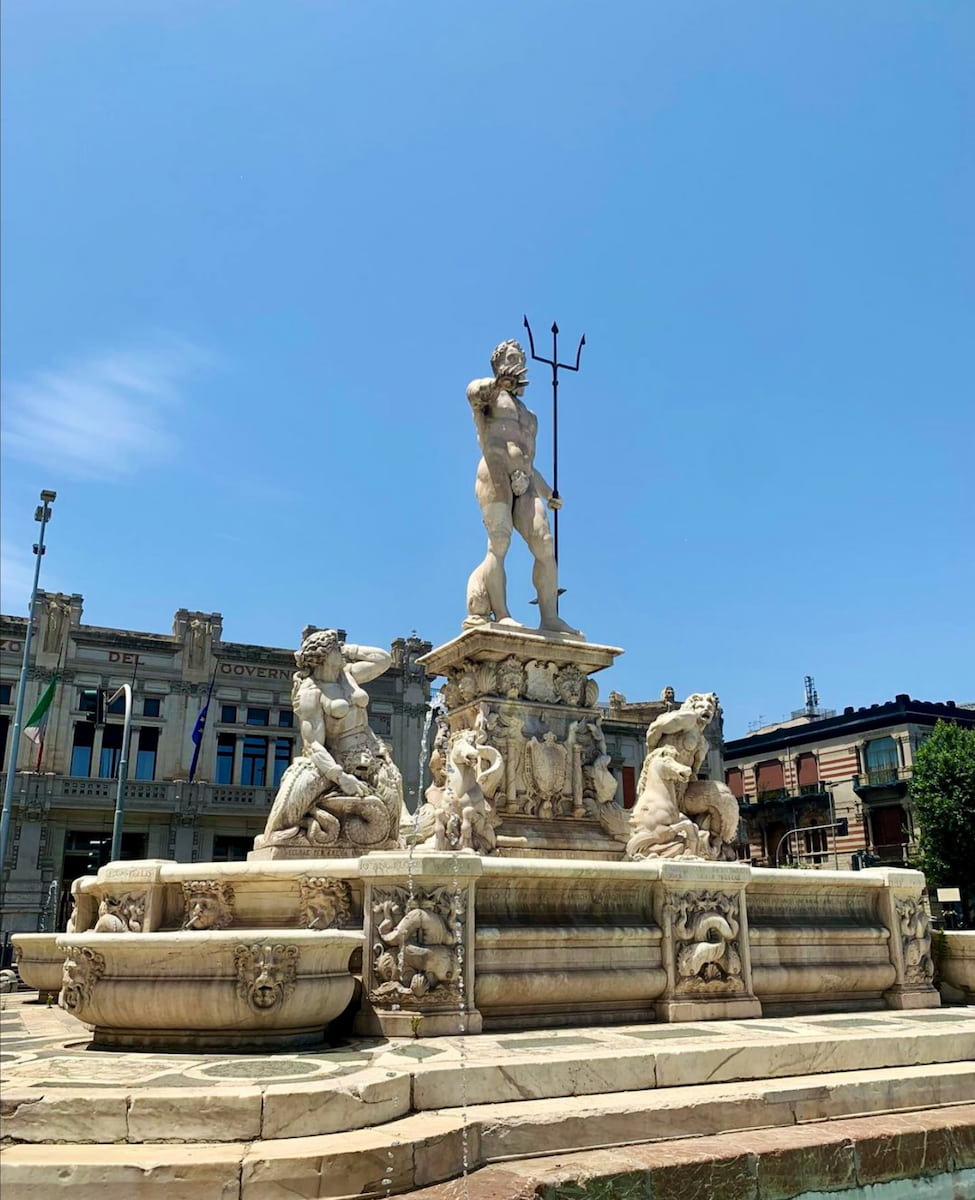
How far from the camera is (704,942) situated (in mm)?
7875

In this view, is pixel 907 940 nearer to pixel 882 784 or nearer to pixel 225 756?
pixel 225 756

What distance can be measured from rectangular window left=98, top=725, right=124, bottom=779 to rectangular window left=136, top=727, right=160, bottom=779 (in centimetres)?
85

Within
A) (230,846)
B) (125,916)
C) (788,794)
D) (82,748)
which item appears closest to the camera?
(125,916)

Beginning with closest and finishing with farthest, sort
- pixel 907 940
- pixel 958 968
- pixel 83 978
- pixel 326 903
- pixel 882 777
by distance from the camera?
pixel 83 978 → pixel 326 903 → pixel 907 940 → pixel 958 968 → pixel 882 777

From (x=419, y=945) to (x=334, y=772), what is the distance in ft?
10.7

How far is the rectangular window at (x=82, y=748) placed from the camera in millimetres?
38531

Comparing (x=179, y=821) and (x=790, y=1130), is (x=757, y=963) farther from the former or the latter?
(x=179, y=821)

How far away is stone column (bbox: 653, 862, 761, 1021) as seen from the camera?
25.4 ft

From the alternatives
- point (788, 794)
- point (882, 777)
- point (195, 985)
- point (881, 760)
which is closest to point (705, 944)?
point (195, 985)

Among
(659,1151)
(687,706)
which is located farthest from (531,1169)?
(687,706)

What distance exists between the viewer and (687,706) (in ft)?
35.1

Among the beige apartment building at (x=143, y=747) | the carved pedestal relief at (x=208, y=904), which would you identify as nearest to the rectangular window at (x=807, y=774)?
the beige apartment building at (x=143, y=747)

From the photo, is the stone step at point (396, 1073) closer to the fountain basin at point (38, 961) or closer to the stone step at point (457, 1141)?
the stone step at point (457, 1141)

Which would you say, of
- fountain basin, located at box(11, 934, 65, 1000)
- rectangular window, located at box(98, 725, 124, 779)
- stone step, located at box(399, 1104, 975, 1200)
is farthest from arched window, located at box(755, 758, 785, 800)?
stone step, located at box(399, 1104, 975, 1200)
